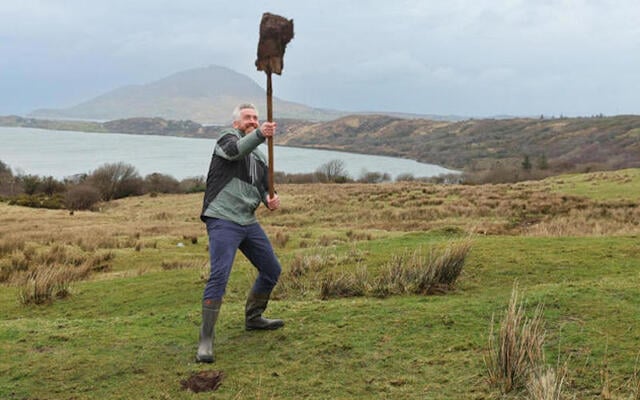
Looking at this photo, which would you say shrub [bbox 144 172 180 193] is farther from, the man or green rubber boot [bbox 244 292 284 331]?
the man

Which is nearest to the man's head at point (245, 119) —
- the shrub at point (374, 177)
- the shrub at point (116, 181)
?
the shrub at point (116, 181)

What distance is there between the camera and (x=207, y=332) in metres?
5.06

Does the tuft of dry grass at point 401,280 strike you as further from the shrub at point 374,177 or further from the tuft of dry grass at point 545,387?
the shrub at point 374,177

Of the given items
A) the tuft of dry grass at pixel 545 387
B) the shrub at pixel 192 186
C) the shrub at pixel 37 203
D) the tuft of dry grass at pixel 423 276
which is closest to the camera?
the tuft of dry grass at pixel 545 387

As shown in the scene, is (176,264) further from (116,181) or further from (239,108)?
(116,181)

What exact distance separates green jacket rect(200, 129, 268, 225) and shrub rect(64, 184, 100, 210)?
5070 centimetres

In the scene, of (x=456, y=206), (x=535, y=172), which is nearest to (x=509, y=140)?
(x=535, y=172)

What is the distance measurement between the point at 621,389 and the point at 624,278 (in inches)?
150

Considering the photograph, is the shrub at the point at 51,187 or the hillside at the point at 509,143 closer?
the shrub at the point at 51,187

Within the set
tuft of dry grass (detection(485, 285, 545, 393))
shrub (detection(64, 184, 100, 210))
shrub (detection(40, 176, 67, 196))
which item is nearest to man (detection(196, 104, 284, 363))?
tuft of dry grass (detection(485, 285, 545, 393))

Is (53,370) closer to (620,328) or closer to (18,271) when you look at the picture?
(620,328)

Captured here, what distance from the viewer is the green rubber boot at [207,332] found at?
16.1 feet

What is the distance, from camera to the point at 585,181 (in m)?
40.3

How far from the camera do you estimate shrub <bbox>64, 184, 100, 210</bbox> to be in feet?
172
